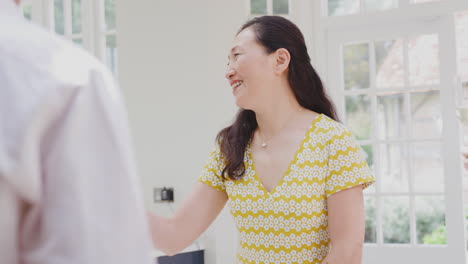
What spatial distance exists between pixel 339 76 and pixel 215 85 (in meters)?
0.85

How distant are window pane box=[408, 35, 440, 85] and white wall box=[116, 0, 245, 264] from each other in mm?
1145

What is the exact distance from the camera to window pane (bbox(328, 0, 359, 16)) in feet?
13.9

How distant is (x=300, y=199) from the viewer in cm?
190

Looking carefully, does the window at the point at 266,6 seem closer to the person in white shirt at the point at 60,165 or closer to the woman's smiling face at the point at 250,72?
the woman's smiling face at the point at 250,72

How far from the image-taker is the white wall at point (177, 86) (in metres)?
4.11

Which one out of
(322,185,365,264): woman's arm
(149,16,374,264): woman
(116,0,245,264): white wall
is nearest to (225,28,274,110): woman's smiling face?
(149,16,374,264): woman

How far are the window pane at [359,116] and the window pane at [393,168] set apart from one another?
0.19 meters

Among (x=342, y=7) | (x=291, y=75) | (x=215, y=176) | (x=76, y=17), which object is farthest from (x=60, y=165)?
(x=76, y=17)

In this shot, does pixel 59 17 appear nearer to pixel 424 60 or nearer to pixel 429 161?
pixel 424 60

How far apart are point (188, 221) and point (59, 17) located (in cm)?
409

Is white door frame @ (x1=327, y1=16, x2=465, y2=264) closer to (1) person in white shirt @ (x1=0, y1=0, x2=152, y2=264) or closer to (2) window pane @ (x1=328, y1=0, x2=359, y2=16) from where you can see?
(2) window pane @ (x1=328, y1=0, x2=359, y2=16)

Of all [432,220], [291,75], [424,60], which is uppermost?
[424,60]

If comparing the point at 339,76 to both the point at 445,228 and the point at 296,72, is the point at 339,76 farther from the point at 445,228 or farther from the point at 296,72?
the point at 296,72

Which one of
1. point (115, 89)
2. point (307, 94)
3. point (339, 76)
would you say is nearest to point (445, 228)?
point (339, 76)
